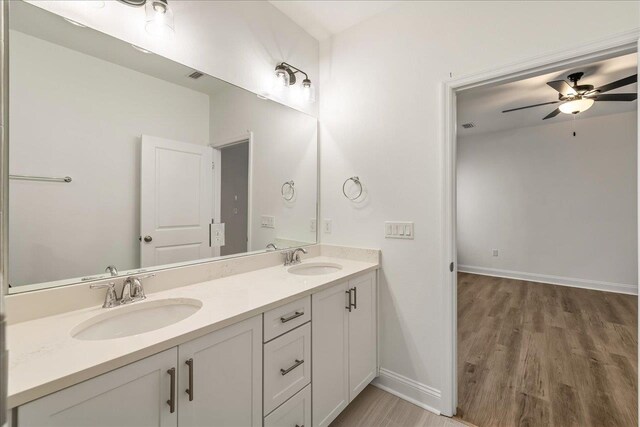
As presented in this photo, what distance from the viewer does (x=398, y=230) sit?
198 centimetres

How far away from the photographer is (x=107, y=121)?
1351 mm

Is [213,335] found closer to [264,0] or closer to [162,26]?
[162,26]

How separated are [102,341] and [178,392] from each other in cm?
29

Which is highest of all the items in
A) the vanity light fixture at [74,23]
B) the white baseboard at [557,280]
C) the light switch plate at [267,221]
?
the vanity light fixture at [74,23]

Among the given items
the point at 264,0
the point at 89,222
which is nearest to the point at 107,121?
the point at 89,222

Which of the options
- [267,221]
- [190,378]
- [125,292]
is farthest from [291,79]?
[190,378]

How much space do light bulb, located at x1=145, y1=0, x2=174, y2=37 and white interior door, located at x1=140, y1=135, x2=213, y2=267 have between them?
0.51 meters

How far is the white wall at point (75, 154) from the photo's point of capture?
3.73ft

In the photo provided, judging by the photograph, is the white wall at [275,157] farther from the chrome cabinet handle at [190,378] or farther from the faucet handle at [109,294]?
the chrome cabinet handle at [190,378]

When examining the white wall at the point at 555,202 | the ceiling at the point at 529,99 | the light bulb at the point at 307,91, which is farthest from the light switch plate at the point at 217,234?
the white wall at the point at 555,202

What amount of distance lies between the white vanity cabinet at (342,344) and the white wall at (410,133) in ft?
0.57

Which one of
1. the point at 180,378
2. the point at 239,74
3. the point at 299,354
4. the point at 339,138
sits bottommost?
the point at 299,354

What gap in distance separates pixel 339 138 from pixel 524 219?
158 inches

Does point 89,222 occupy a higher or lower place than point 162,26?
lower
